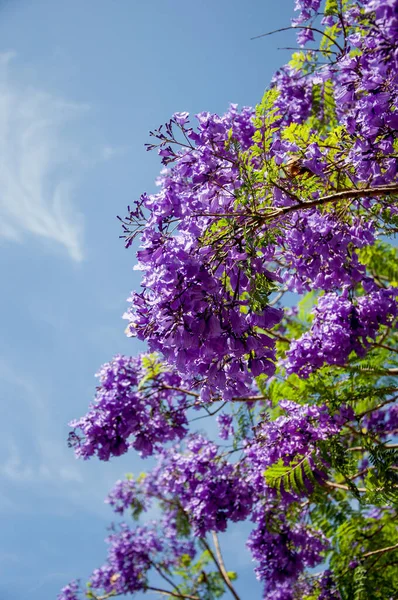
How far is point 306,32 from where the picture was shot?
591 centimetres

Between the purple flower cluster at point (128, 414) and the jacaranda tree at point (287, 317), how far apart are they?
2 cm

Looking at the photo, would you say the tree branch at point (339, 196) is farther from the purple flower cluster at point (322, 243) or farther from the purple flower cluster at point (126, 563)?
the purple flower cluster at point (126, 563)

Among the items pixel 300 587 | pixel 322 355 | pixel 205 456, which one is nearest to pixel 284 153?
pixel 322 355

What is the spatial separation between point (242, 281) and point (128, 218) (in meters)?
0.68

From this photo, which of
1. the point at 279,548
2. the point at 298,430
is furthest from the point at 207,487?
the point at 298,430

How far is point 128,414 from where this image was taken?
5551 mm

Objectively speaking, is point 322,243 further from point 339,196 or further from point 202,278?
point 202,278

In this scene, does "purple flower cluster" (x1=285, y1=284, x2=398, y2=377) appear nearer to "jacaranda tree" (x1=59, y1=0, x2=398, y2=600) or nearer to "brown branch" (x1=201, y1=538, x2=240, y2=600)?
"jacaranda tree" (x1=59, y1=0, x2=398, y2=600)

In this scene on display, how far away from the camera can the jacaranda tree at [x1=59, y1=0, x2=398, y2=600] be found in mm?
2449

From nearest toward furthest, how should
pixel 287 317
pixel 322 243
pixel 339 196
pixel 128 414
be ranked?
pixel 339 196 < pixel 322 243 < pixel 128 414 < pixel 287 317

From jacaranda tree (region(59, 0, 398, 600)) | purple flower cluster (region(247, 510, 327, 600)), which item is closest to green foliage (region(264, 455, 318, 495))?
jacaranda tree (region(59, 0, 398, 600))

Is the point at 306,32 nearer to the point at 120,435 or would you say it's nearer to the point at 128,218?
the point at 128,218

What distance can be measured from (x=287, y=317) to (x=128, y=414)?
141 inches

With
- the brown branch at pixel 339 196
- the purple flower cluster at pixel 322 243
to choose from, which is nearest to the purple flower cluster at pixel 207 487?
the purple flower cluster at pixel 322 243
